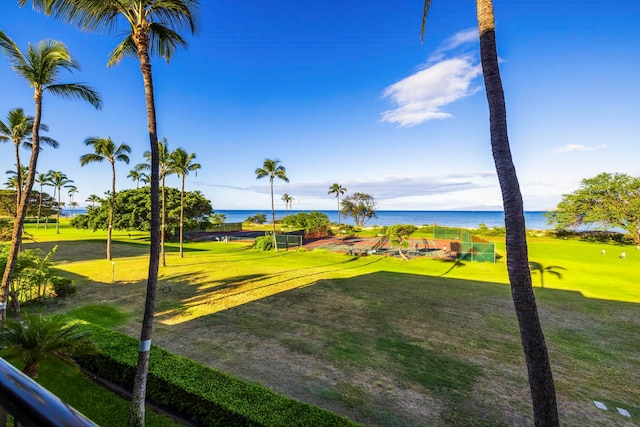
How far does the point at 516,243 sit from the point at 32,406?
5.77 meters

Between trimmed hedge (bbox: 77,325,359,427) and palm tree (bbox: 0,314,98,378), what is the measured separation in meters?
0.66

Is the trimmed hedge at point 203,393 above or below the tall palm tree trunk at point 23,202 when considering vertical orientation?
below

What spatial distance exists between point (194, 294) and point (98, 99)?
1022 cm

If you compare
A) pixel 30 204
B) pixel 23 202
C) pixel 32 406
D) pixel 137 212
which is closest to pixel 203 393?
pixel 32 406

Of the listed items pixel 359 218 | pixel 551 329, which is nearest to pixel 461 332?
pixel 551 329

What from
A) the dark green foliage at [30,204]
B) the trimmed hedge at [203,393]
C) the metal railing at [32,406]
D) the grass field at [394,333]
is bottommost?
the grass field at [394,333]

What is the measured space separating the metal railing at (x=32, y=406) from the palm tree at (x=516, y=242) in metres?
5.21

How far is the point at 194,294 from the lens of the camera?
15.9m

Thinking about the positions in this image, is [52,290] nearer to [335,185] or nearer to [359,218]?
[335,185]

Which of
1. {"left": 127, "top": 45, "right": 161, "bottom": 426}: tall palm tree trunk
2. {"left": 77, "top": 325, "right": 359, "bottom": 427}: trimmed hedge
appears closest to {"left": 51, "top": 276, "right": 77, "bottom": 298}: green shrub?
{"left": 77, "top": 325, "right": 359, "bottom": 427}: trimmed hedge

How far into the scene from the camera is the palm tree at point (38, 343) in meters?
7.00

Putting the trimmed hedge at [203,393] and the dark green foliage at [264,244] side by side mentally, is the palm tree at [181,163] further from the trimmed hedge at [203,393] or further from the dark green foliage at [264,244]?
the trimmed hedge at [203,393]

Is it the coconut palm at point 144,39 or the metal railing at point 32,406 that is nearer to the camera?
the metal railing at point 32,406

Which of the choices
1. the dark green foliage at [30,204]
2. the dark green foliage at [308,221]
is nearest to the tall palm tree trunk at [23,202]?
the dark green foliage at [30,204]
